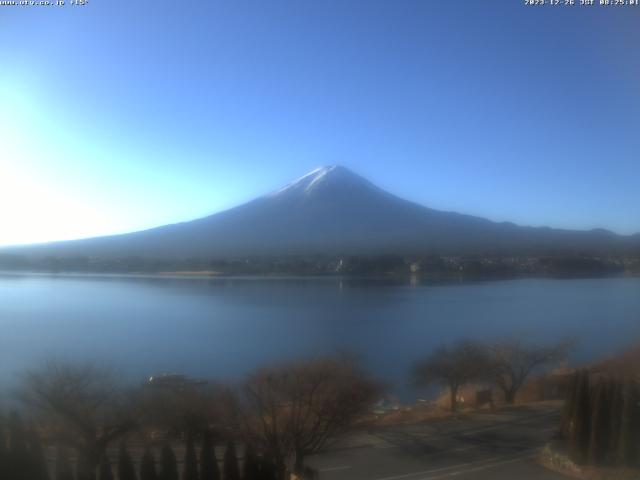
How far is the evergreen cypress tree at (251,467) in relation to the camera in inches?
180

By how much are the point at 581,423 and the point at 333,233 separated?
18.2 metres

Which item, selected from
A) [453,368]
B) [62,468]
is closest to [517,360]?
[453,368]

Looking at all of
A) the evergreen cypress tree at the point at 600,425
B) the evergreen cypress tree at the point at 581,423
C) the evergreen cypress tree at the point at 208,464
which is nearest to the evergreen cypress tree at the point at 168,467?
the evergreen cypress tree at the point at 208,464

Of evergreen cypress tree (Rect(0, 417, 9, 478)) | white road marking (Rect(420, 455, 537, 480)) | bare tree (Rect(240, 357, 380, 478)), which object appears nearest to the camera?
evergreen cypress tree (Rect(0, 417, 9, 478))

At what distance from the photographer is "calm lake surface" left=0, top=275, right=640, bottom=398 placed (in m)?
7.94

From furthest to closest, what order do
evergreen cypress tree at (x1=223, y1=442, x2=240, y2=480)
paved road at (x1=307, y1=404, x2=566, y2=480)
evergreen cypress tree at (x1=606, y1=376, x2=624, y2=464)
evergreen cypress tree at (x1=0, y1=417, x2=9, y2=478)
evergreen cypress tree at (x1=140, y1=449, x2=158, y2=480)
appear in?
evergreen cypress tree at (x1=606, y1=376, x2=624, y2=464) < paved road at (x1=307, y1=404, x2=566, y2=480) < evergreen cypress tree at (x1=223, y1=442, x2=240, y2=480) < evergreen cypress tree at (x1=140, y1=449, x2=158, y2=480) < evergreen cypress tree at (x1=0, y1=417, x2=9, y2=478)

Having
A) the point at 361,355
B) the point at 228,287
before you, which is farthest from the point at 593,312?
the point at 228,287

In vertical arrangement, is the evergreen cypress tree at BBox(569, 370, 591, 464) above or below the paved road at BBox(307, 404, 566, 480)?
above

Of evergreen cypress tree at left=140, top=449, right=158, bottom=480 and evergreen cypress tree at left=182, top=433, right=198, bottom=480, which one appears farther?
evergreen cypress tree at left=182, top=433, right=198, bottom=480

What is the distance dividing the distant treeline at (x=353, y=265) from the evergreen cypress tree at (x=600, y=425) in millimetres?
8890

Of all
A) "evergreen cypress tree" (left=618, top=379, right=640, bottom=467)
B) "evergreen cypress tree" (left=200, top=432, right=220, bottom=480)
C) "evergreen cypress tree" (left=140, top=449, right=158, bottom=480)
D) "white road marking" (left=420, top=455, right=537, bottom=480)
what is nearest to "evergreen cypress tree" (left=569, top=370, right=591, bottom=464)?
"evergreen cypress tree" (left=618, top=379, right=640, bottom=467)

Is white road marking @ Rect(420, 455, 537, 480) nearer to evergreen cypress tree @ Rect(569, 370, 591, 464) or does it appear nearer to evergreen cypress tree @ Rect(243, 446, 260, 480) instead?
evergreen cypress tree @ Rect(569, 370, 591, 464)

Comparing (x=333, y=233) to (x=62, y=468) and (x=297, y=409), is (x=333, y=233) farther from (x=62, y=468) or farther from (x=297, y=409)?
(x=62, y=468)

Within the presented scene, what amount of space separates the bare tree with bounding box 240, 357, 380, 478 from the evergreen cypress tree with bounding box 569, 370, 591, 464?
6.82ft
